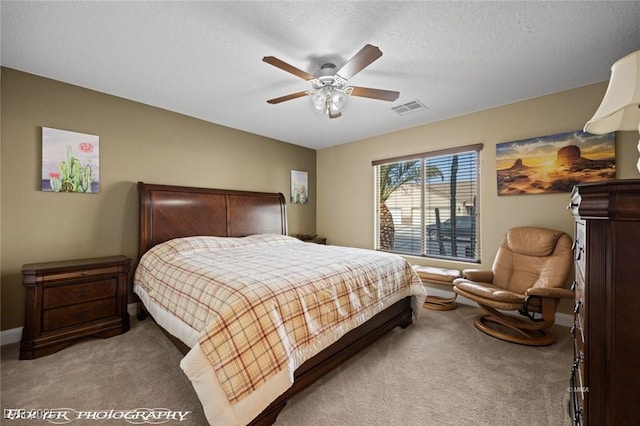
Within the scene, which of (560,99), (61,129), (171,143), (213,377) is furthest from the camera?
(171,143)

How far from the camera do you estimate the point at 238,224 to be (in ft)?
13.3

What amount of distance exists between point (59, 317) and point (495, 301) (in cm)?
415

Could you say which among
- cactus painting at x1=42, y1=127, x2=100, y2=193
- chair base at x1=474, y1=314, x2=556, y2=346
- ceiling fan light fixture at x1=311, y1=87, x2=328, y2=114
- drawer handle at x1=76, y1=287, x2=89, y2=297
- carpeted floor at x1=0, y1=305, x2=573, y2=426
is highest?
ceiling fan light fixture at x1=311, y1=87, x2=328, y2=114

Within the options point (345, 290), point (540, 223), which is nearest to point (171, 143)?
point (345, 290)

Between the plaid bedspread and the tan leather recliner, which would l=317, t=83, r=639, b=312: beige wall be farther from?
the plaid bedspread

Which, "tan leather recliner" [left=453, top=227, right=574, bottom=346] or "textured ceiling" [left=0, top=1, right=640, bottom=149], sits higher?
"textured ceiling" [left=0, top=1, right=640, bottom=149]

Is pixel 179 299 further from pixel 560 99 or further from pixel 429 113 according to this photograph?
pixel 560 99

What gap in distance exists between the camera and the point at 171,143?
3.58 m

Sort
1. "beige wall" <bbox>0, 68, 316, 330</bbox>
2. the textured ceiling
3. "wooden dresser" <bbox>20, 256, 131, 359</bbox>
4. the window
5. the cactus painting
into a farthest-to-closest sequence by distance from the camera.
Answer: the window < the cactus painting < "beige wall" <bbox>0, 68, 316, 330</bbox> < "wooden dresser" <bbox>20, 256, 131, 359</bbox> < the textured ceiling

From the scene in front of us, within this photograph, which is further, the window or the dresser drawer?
the window

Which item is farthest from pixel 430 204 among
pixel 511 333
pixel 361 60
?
pixel 361 60

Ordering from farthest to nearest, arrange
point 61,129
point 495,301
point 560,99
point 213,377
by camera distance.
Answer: point 560,99
point 61,129
point 495,301
point 213,377

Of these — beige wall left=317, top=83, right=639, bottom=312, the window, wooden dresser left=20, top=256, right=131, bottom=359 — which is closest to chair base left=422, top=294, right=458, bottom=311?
beige wall left=317, top=83, right=639, bottom=312

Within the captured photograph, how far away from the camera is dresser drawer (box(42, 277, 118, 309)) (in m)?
2.34
